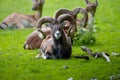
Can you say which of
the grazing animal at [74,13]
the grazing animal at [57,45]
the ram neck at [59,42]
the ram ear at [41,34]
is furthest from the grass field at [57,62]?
the grazing animal at [74,13]

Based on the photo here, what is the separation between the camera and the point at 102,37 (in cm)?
2292

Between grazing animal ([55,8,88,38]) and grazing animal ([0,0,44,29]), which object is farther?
grazing animal ([0,0,44,29])

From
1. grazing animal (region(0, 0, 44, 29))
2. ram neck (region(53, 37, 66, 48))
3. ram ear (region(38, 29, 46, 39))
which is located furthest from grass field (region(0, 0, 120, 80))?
grazing animal (region(0, 0, 44, 29))

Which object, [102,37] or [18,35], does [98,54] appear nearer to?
[102,37]

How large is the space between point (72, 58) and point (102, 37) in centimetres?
545

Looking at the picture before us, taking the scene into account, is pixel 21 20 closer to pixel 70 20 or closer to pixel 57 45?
pixel 70 20

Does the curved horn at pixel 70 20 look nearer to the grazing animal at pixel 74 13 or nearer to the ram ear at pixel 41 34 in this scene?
the grazing animal at pixel 74 13

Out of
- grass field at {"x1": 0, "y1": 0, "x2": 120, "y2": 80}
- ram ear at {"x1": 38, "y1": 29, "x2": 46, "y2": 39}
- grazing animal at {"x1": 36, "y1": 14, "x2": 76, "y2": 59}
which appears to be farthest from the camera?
ram ear at {"x1": 38, "y1": 29, "x2": 46, "y2": 39}

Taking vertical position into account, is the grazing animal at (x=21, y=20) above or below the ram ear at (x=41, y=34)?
above

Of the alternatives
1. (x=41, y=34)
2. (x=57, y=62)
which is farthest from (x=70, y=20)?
(x=57, y=62)

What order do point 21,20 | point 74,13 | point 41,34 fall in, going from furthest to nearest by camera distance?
point 21,20
point 74,13
point 41,34

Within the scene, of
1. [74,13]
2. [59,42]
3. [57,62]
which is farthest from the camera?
[74,13]

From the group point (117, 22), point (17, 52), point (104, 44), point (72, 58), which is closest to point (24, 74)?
point (72, 58)

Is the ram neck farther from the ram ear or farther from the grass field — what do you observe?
the ram ear
